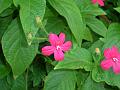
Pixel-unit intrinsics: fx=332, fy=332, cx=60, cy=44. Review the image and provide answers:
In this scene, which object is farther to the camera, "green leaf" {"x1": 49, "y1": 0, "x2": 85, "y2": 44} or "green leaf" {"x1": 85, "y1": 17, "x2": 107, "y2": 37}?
"green leaf" {"x1": 85, "y1": 17, "x2": 107, "y2": 37}

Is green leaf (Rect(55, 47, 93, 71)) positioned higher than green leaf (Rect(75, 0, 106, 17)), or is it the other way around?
green leaf (Rect(75, 0, 106, 17))

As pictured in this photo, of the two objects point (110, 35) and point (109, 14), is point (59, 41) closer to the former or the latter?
point (110, 35)

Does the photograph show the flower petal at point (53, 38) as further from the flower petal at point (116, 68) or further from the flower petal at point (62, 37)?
the flower petal at point (116, 68)

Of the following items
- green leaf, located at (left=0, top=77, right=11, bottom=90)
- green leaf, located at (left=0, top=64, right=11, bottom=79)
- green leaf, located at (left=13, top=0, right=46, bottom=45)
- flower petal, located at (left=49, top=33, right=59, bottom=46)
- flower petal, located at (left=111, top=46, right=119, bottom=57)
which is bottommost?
green leaf, located at (left=0, top=77, right=11, bottom=90)

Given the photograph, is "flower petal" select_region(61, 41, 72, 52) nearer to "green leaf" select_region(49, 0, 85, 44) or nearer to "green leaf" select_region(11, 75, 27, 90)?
"green leaf" select_region(49, 0, 85, 44)

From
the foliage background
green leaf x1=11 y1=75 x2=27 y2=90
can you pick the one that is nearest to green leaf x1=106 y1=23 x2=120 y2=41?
the foliage background

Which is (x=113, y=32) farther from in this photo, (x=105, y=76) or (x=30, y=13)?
(x=30, y=13)
